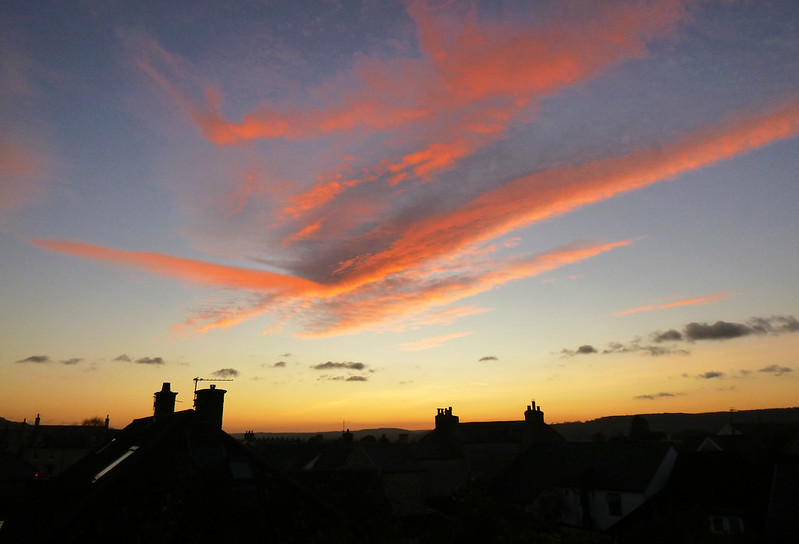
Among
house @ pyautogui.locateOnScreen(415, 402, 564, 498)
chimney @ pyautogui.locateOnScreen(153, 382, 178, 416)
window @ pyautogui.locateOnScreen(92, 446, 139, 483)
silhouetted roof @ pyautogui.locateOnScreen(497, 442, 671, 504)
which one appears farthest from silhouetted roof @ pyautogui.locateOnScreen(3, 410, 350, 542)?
house @ pyautogui.locateOnScreen(415, 402, 564, 498)

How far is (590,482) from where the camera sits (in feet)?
168

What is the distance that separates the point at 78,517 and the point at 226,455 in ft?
22.6

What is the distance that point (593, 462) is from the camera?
178 feet

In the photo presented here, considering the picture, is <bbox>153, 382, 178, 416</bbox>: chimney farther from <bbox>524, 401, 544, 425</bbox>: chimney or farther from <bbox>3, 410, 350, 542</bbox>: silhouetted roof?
<bbox>524, 401, 544, 425</bbox>: chimney

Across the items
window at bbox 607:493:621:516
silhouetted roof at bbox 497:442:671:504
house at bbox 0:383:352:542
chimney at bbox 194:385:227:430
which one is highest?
chimney at bbox 194:385:227:430

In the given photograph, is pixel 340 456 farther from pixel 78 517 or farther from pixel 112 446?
pixel 78 517

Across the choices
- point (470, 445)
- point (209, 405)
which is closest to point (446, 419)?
point (470, 445)

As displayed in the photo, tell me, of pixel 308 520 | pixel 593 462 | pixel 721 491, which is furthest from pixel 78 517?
pixel 593 462

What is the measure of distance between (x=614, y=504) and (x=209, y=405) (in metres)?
40.5

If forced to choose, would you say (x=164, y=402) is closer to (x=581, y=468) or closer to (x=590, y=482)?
(x=590, y=482)

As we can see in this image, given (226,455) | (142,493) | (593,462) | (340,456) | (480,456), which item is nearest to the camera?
(142,493)

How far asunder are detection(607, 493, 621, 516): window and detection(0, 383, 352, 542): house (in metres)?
35.8

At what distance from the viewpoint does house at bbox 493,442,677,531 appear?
48.0 m

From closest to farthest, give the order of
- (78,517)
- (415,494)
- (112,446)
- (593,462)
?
(78,517), (112,446), (593,462), (415,494)
